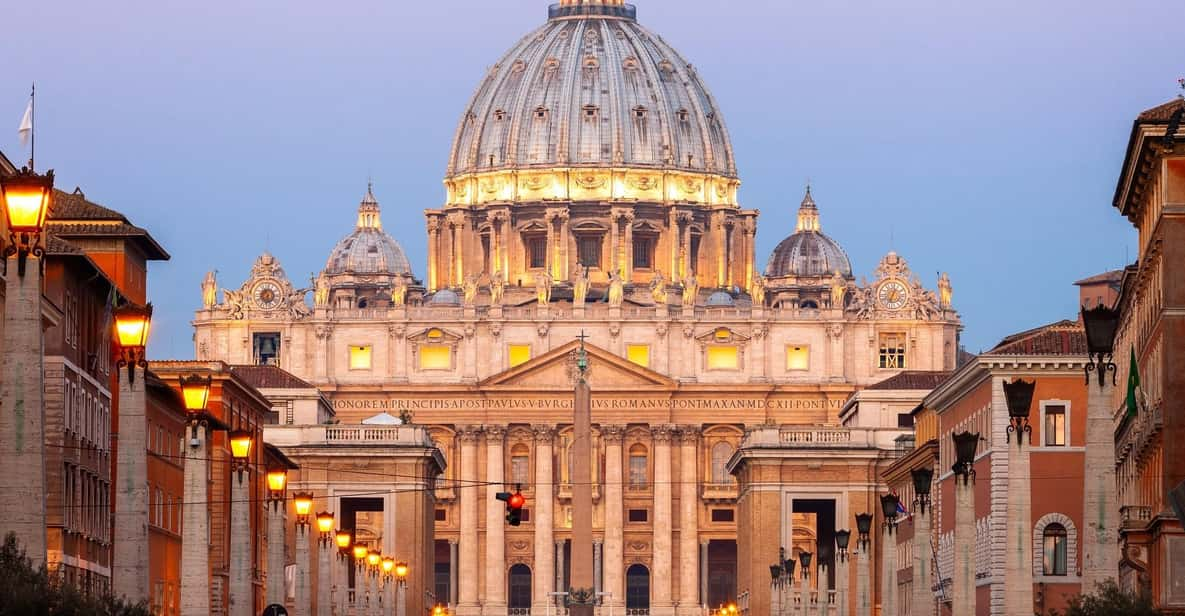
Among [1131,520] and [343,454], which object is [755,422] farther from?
[1131,520]

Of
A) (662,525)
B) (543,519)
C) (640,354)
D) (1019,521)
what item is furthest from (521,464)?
(1019,521)

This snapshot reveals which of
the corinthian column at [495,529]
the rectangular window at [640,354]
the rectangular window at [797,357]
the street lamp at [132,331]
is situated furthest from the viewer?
the rectangular window at [640,354]

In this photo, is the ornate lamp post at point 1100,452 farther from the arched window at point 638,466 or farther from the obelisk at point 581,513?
the arched window at point 638,466

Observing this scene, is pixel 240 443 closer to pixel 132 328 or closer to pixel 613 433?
pixel 132 328

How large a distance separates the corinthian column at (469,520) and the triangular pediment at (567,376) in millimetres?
3339

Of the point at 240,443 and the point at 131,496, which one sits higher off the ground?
the point at 240,443

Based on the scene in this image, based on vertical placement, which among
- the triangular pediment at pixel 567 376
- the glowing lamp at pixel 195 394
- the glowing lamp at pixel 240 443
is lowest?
the glowing lamp at pixel 240 443

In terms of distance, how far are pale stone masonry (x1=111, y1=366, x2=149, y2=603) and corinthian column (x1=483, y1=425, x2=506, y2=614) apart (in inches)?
5885

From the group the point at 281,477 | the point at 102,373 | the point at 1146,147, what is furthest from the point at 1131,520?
the point at 102,373

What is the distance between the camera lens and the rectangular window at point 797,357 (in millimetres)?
197625

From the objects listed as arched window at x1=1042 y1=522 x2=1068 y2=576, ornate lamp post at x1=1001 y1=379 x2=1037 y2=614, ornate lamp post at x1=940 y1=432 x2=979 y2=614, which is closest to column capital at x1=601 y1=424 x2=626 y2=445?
arched window at x1=1042 y1=522 x2=1068 y2=576

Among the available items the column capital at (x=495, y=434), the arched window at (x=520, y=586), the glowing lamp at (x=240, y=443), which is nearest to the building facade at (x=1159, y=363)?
the glowing lamp at (x=240, y=443)

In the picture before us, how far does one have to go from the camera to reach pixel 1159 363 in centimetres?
6297

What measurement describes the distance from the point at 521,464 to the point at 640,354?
9.53 metres
